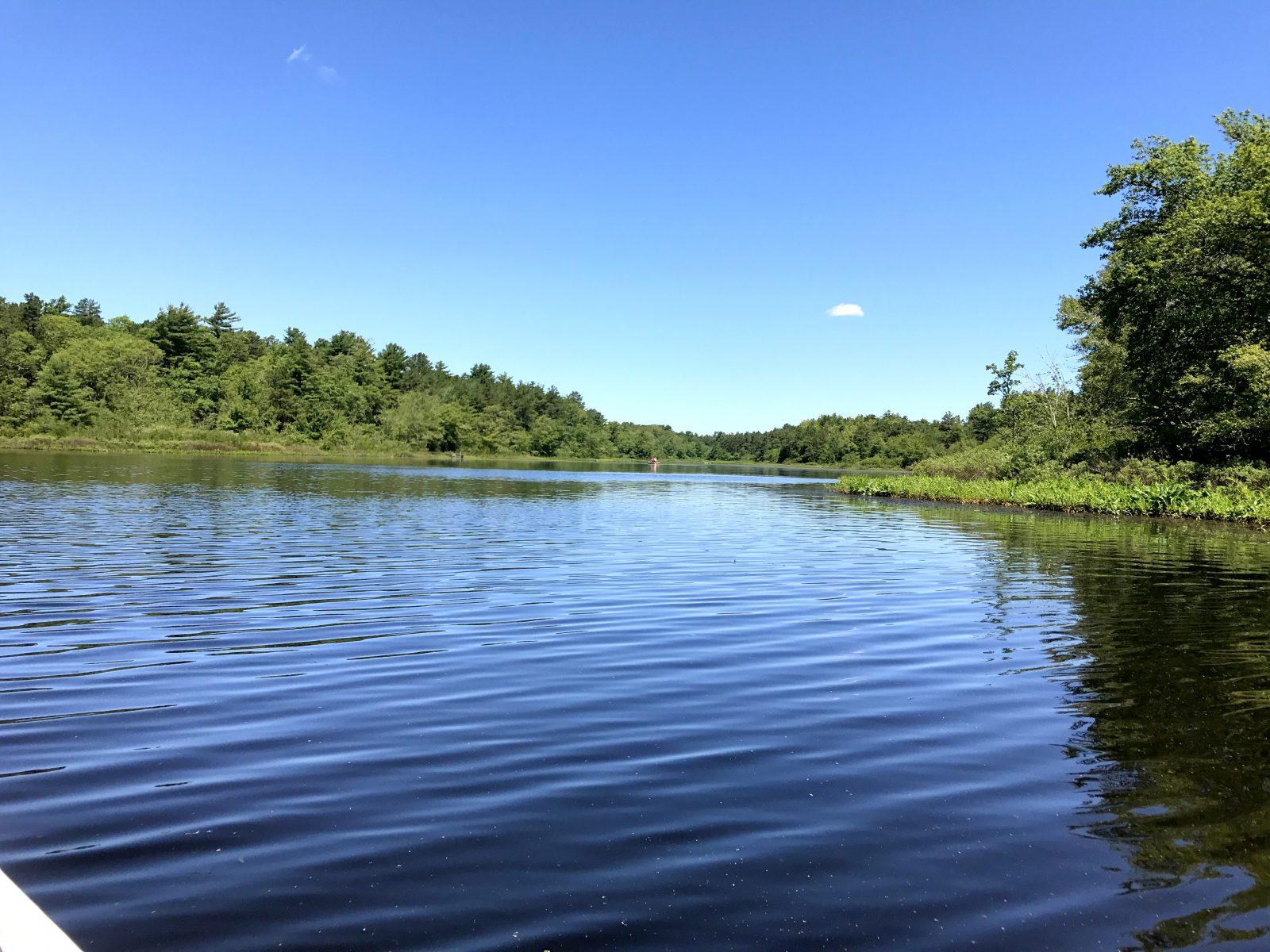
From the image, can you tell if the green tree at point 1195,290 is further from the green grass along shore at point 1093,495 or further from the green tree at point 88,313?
the green tree at point 88,313

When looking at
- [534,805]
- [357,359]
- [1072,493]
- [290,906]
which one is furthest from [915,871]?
[357,359]

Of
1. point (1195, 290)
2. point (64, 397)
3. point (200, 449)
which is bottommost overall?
point (200, 449)

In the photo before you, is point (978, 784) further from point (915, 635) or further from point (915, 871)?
point (915, 635)

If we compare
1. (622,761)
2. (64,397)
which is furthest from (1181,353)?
(64,397)

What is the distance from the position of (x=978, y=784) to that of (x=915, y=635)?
6.41m

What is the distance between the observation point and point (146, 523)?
957 inches

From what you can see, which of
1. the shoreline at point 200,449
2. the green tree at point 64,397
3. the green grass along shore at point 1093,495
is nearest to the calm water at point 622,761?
the green grass along shore at point 1093,495

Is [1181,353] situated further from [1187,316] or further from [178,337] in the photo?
[178,337]

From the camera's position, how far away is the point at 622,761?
6.97m

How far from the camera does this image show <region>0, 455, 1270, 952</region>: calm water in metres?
4.52

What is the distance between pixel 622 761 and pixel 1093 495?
155 feet

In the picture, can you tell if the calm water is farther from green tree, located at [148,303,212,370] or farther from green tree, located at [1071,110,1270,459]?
green tree, located at [148,303,212,370]

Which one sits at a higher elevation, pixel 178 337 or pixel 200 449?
pixel 178 337

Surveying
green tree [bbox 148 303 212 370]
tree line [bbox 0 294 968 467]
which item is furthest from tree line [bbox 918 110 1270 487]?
green tree [bbox 148 303 212 370]
